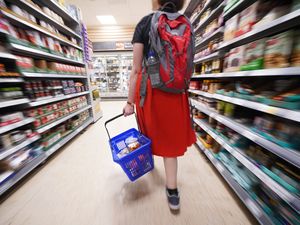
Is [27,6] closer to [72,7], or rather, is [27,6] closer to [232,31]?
[72,7]

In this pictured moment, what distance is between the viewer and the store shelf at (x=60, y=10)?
1.79 metres

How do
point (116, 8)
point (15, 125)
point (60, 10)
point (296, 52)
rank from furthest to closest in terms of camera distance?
point (116, 8), point (60, 10), point (15, 125), point (296, 52)

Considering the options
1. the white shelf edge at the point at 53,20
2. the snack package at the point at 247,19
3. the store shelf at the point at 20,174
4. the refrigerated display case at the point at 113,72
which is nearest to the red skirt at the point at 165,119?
the snack package at the point at 247,19

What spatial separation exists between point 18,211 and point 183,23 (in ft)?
5.97

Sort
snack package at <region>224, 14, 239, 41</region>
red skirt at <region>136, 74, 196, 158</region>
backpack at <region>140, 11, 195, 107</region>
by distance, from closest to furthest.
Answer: backpack at <region>140, 11, 195, 107</region>, red skirt at <region>136, 74, 196, 158</region>, snack package at <region>224, 14, 239, 41</region>

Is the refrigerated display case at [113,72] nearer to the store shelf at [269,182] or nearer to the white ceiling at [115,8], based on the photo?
the white ceiling at [115,8]

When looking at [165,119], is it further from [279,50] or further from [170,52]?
[279,50]

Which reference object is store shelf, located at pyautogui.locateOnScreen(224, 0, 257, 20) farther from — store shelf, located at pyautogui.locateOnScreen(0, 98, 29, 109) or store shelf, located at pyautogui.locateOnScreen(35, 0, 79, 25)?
store shelf, located at pyautogui.locateOnScreen(35, 0, 79, 25)

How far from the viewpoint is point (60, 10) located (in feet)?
6.61

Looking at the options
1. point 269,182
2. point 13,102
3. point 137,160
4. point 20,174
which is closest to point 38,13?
point 13,102

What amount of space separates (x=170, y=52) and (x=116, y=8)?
5041 millimetres

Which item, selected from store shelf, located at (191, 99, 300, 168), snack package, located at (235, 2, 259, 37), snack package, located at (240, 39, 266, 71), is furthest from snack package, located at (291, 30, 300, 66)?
store shelf, located at (191, 99, 300, 168)

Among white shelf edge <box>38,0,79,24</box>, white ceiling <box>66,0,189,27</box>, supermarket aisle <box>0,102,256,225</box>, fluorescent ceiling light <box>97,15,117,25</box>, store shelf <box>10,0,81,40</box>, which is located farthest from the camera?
fluorescent ceiling light <box>97,15,117,25</box>

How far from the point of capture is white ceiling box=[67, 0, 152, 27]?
409 centimetres
